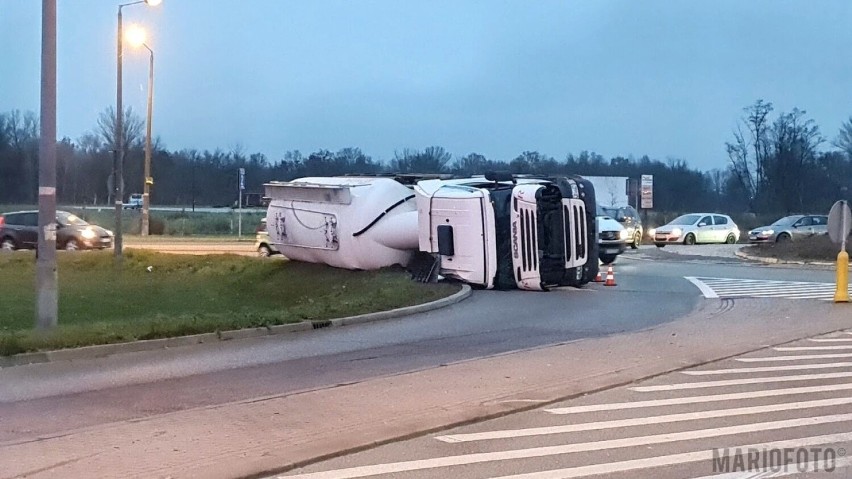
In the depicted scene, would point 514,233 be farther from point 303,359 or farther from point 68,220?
point 68,220

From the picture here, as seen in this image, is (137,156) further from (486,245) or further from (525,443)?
(525,443)

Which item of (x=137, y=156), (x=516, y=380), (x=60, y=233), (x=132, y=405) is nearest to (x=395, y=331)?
(x=516, y=380)

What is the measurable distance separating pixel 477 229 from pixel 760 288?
6938mm

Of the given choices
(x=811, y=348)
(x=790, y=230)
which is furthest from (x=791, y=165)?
(x=811, y=348)

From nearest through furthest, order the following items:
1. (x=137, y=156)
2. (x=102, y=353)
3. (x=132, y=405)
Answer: (x=132, y=405) → (x=102, y=353) → (x=137, y=156)

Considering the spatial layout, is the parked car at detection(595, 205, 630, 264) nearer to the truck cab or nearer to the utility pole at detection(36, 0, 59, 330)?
the truck cab

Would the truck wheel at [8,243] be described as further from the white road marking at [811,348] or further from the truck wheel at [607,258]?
the white road marking at [811,348]

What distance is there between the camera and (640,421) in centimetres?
871

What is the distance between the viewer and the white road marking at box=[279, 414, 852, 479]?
7059 mm

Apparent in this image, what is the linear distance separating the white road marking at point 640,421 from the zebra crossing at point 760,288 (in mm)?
11683

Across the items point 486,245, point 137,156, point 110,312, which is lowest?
point 110,312

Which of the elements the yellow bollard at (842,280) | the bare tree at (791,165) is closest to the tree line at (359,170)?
the bare tree at (791,165)

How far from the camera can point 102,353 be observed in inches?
481

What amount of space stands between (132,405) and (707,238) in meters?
38.4
